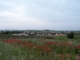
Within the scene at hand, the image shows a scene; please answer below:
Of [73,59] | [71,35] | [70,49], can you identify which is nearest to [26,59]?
[73,59]

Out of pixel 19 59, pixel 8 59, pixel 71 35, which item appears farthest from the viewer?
pixel 71 35

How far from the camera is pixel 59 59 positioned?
7.35 meters

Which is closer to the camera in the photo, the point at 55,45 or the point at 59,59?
the point at 59,59

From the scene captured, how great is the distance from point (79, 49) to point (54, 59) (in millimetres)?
7541

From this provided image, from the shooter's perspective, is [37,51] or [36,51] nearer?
[36,51]

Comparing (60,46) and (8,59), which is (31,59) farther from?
(60,46)

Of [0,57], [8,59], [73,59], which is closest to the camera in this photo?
[8,59]

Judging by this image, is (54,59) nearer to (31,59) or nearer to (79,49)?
(31,59)

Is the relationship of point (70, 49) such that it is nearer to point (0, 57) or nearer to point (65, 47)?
point (65, 47)

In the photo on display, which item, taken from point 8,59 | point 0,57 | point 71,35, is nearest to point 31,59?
point 8,59

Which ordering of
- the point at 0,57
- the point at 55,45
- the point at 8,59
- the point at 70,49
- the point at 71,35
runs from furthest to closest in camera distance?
the point at 71,35 < the point at 55,45 < the point at 70,49 < the point at 0,57 < the point at 8,59

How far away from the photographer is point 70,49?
14.3 m

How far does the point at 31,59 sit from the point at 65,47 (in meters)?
8.92

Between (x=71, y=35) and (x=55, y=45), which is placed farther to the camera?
(x=71, y=35)
